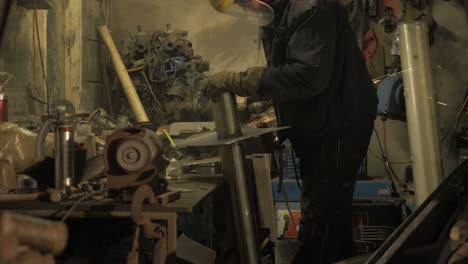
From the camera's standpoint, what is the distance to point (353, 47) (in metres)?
2.54

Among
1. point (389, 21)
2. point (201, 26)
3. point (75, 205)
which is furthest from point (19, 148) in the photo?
point (201, 26)

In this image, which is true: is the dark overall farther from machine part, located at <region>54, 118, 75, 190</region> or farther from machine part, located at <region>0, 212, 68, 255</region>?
machine part, located at <region>0, 212, 68, 255</region>

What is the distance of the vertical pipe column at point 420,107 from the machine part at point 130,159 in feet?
6.56

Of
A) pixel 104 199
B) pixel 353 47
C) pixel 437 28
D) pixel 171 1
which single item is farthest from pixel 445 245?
pixel 171 1

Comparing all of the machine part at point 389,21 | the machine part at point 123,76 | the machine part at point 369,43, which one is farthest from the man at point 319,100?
the machine part at point 123,76

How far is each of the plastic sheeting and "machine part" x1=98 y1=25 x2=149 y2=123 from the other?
8.98 feet

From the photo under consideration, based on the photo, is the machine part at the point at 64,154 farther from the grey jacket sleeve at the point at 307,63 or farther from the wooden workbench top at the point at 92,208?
the grey jacket sleeve at the point at 307,63

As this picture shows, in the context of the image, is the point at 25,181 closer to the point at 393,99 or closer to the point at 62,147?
the point at 62,147

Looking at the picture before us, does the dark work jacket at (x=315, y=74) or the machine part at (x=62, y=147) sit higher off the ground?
the dark work jacket at (x=315, y=74)

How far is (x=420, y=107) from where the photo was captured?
10.4 ft

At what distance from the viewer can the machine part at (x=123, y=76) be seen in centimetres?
480

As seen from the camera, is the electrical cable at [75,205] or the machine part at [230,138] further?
the machine part at [230,138]

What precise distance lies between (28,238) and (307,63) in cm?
154

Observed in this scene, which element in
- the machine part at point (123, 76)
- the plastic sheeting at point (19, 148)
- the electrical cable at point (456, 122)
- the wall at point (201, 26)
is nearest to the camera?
the plastic sheeting at point (19, 148)
